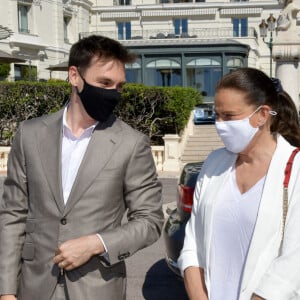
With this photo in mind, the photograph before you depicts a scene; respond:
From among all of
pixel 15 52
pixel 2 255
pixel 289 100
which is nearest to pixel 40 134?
pixel 2 255

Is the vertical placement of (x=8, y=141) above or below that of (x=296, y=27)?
below

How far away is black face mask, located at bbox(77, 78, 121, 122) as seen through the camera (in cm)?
250

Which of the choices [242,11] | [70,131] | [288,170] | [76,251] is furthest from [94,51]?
[242,11]

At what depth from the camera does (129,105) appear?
17641mm

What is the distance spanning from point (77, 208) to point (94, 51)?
2.46 feet

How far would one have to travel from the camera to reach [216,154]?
270 cm

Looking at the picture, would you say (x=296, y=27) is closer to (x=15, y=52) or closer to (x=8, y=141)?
(x=8, y=141)

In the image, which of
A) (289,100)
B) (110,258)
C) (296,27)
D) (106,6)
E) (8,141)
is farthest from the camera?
(106,6)

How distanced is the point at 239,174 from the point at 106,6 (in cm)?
5473

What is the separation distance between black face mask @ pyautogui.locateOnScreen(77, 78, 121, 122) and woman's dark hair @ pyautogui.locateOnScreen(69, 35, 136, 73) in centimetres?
11

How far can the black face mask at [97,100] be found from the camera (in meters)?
2.50

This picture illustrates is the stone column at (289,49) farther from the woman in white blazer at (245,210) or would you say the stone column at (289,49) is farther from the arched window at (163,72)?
the arched window at (163,72)

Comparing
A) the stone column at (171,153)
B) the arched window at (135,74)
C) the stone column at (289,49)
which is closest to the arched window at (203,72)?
the arched window at (135,74)

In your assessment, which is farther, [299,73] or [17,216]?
[299,73]
